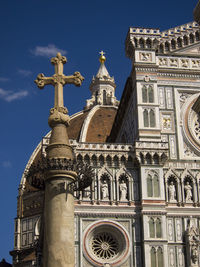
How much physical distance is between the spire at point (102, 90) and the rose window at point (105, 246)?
111 feet

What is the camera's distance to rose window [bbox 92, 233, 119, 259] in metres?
24.8

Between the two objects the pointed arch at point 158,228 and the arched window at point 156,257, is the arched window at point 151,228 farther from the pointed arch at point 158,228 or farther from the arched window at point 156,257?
the arched window at point 156,257

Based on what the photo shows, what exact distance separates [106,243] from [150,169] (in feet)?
12.9

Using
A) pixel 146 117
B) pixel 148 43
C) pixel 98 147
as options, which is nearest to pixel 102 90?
pixel 148 43

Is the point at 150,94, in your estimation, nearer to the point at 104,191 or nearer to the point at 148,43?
the point at 148,43

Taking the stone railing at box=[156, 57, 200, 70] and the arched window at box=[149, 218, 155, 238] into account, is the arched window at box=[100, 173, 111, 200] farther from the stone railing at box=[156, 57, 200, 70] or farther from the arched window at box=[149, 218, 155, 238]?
the stone railing at box=[156, 57, 200, 70]

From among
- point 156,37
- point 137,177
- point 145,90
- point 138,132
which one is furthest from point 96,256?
point 156,37

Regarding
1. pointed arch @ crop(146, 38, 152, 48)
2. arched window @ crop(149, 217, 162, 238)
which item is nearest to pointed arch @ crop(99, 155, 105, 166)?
arched window @ crop(149, 217, 162, 238)

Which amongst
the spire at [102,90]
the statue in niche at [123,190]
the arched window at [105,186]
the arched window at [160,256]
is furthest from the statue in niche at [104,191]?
the spire at [102,90]

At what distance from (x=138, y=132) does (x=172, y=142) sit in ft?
5.68

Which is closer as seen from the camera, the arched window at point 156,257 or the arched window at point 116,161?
the arched window at point 156,257

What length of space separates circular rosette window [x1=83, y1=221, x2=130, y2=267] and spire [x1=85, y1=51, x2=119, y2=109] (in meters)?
33.7

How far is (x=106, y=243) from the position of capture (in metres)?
25.1

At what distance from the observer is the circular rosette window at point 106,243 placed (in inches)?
963
